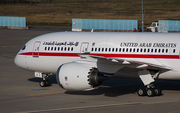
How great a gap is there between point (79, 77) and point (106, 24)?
57.9m

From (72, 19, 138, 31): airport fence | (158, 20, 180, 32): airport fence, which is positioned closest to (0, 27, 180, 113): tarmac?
(158, 20, 180, 32): airport fence

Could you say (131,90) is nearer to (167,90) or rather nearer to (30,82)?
(167,90)

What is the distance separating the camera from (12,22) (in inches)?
3578

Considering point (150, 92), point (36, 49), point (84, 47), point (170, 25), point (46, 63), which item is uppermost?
point (170, 25)

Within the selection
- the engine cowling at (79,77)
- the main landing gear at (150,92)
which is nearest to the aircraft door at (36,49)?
the engine cowling at (79,77)

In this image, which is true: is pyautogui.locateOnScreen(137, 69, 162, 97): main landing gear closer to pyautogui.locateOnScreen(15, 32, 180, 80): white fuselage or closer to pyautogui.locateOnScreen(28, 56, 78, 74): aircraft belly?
pyautogui.locateOnScreen(15, 32, 180, 80): white fuselage

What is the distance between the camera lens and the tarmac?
21.8m

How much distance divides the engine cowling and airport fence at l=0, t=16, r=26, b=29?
6674 centimetres

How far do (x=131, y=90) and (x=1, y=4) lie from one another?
157 meters

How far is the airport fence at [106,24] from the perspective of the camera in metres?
78.6

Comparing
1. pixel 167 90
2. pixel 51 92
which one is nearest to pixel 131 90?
pixel 167 90

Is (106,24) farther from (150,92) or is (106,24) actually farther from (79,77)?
(79,77)

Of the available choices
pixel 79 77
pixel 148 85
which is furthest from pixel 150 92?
pixel 79 77

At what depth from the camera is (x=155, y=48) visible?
985 inches
